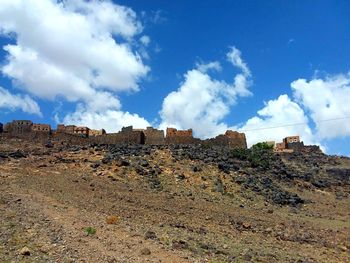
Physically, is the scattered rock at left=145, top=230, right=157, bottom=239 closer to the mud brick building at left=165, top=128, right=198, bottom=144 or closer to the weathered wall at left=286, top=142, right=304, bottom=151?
the mud brick building at left=165, top=128, right=198, bottom=144

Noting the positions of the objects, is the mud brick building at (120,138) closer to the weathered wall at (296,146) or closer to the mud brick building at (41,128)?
the mud brick building at (41,128)

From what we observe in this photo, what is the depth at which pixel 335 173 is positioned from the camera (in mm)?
29906

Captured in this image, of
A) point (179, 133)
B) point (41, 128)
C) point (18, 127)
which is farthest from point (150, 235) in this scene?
point (41, 128)

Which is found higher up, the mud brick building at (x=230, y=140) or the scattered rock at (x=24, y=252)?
the mud brick building at (x=230, y=140)

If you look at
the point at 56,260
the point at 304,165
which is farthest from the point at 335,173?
the point at 56,260

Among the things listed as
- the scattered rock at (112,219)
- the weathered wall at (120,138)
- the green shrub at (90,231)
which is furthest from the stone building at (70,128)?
the green shrub at (90,231)

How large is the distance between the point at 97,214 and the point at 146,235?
230 centimetres

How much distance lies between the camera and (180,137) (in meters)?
33.2

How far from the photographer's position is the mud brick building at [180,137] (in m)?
33.0

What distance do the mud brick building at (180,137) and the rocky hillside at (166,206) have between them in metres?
3.62

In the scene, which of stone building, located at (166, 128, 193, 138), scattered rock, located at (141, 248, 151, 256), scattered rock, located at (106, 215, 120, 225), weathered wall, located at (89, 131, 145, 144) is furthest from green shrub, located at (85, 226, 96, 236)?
stone building, located at (166, 128, 193, 138)

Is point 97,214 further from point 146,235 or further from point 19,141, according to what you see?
point 19,141

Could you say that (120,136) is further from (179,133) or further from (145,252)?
(145,252)

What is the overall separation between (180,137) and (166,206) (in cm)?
1666
